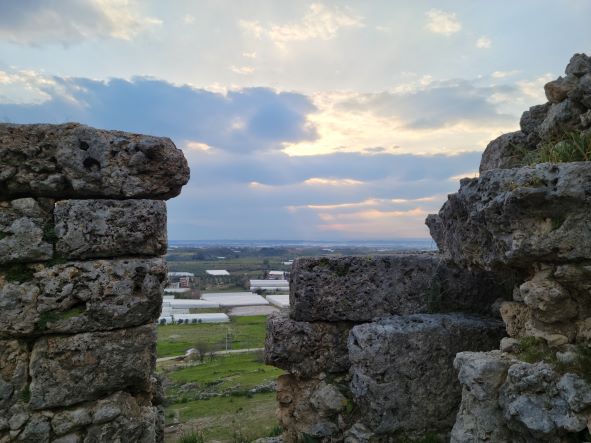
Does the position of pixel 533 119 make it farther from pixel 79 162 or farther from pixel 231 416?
pixel 231 416

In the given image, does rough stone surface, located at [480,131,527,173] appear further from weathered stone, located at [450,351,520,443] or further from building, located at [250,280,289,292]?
building, located at [250,280,289,292]

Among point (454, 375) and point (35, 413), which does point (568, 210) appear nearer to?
point (454, 375)

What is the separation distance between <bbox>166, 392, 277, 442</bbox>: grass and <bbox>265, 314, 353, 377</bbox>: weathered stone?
6.62 ft

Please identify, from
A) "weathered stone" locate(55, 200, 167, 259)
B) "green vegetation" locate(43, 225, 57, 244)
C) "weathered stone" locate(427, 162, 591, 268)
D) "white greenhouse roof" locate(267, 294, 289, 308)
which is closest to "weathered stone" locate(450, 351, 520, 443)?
"weathered stone" locate(427, 162, 591, 268)

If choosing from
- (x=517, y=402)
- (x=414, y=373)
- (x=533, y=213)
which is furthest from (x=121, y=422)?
(x=533, y=213)

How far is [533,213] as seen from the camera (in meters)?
3.89

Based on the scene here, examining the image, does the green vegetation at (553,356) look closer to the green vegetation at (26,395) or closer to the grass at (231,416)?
the green vegetation at (26,395)

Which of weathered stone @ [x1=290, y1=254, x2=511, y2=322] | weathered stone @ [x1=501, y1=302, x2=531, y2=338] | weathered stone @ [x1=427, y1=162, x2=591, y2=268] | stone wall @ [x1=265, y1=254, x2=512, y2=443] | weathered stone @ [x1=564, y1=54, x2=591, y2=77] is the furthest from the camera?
weathered stone @ [x1=290, y1=254, x2=511, y2=322]

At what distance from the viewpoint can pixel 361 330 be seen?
5824 millimetres

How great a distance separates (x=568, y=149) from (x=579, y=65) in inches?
46.7

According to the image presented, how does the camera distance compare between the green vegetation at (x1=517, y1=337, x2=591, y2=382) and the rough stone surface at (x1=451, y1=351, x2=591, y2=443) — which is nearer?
the rough stone surface at (x1=451, y1=351, x2=591, y2=443)

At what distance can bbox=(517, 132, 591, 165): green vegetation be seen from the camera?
4071 millimetres

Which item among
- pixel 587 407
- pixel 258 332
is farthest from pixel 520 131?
pixel 258 332

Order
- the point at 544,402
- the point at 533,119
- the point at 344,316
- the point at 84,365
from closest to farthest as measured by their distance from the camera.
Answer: the point at 544,402, the point at 84,365, the point at 533,119, the point at 344,316
